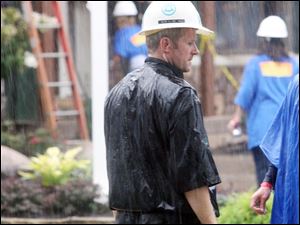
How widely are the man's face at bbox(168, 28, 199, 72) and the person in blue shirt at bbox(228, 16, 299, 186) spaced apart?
4.26 m

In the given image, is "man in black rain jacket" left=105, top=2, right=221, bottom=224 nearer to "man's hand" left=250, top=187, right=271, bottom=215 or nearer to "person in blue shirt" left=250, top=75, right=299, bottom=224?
"person in blue shirt" left=250, top=75, right=299, bottom=224

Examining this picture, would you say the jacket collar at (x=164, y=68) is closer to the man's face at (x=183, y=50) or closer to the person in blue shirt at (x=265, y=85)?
the man's face at (x=183, y=50)

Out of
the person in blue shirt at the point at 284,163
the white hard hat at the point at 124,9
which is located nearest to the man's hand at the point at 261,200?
the person in blue shirt at the point at 284,163

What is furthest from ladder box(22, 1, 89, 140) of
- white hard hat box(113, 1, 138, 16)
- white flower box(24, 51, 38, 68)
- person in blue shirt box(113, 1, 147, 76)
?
white hard hat box(113, 1, 138, 16)

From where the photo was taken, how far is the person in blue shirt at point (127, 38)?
440 inches

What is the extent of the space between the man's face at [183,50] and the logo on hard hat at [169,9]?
0.10m

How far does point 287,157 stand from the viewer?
5020 mm

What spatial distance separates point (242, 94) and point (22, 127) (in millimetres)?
4677

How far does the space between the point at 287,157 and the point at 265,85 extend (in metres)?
3.70

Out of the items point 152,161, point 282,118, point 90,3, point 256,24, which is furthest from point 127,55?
point 152,161

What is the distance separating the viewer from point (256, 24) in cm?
1442

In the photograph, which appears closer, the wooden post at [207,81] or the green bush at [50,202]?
the green bush at [50,202]

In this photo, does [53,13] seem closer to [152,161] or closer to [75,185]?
[75,185]

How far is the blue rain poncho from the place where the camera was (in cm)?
497
